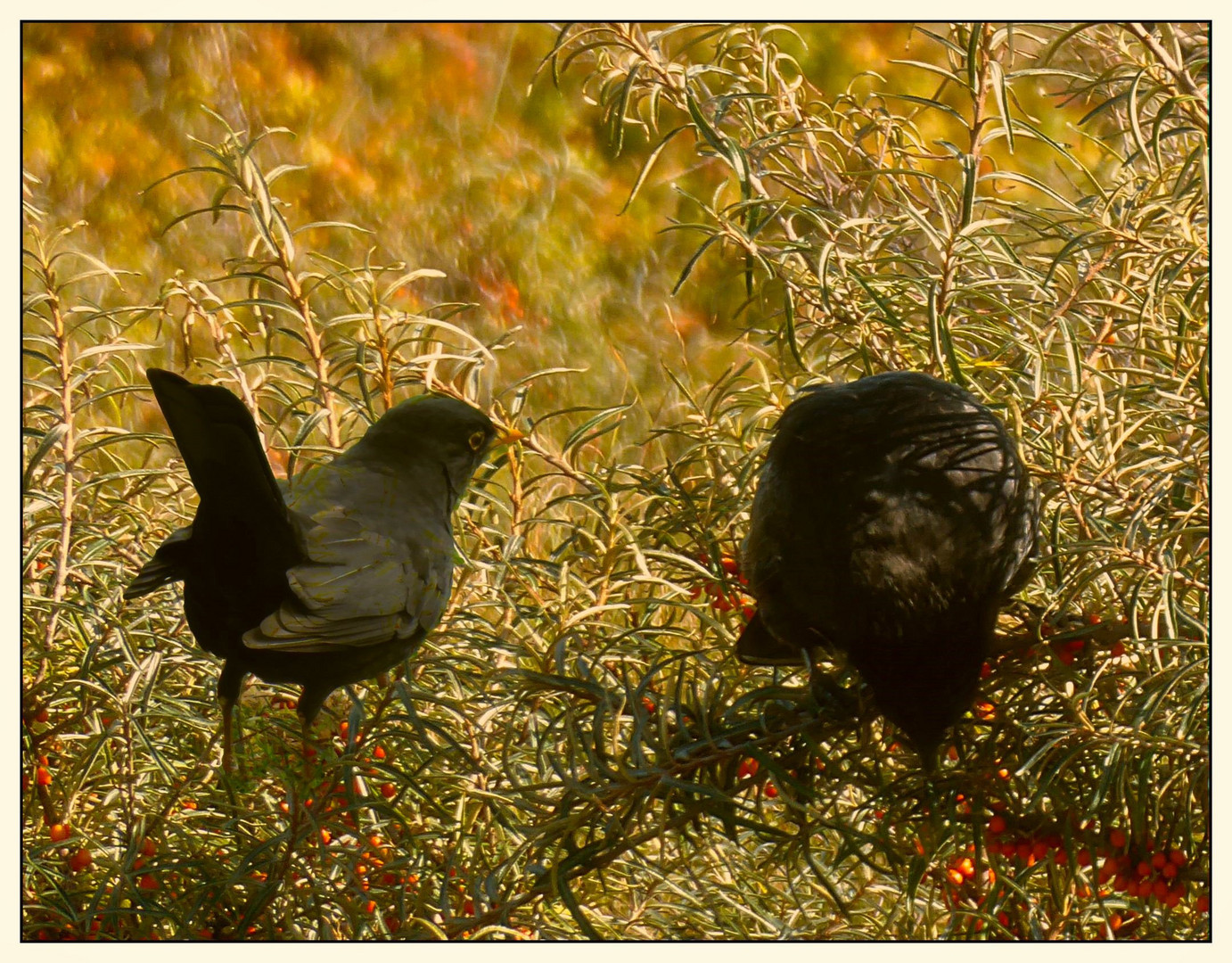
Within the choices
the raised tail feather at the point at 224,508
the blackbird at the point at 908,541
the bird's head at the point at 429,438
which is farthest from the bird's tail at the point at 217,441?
the blackbird at the point at 908,541

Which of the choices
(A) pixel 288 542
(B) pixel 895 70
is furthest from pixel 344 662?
(B) pixel 895 70

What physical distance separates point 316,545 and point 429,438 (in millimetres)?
96

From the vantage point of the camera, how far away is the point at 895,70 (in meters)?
1.20

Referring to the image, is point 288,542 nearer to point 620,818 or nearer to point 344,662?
point 344,662

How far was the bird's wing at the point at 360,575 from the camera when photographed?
2.07 ft

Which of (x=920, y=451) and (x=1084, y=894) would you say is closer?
(x=920, y=451)

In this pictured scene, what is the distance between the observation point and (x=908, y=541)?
692mm

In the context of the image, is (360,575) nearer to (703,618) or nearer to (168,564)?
(168,564)

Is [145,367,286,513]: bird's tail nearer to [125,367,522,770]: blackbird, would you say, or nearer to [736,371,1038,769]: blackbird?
[125,367,522,770]: blackbird

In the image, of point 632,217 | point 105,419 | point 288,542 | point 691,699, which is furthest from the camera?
point 632,217

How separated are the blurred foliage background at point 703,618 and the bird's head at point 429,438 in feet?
0.14

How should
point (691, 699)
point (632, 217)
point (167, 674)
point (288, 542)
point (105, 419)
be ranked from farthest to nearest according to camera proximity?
1. point (632, 217)
2. point (105, 419)
3. point (167, 674)
4. point (691, 699)
5. point (288, 542)

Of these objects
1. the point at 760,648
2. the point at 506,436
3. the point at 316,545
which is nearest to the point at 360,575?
the point at 316,545

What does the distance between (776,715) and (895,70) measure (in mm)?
702
